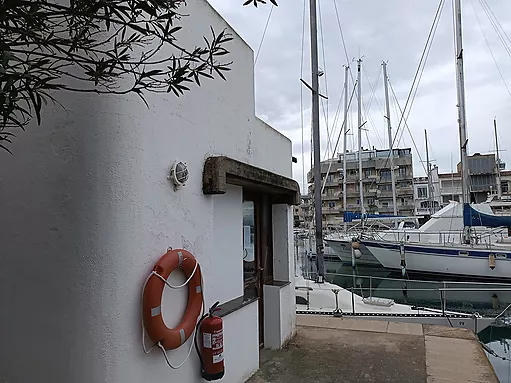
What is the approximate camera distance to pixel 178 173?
115 inches

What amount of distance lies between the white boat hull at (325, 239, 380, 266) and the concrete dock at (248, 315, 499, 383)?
14.0 metres

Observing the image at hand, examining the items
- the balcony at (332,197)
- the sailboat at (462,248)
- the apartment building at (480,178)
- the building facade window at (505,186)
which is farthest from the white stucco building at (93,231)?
the building facade window at (505,186)

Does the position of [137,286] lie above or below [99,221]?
below

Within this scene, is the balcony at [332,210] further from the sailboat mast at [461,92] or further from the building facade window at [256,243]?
the building facade window at [256,243]

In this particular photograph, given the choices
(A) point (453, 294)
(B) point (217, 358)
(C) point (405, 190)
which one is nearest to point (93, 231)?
(B) point (217, 358)

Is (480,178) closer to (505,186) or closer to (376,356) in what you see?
(505,186)

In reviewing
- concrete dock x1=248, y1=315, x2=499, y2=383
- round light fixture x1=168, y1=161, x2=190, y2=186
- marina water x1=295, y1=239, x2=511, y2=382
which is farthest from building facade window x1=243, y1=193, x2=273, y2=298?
marina water x1=295, y1=239, x2=511, y2=382

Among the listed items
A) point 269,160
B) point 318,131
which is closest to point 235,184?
point 269,160

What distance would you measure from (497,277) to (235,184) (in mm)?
15199

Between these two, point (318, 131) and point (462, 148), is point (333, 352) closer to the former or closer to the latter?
point (318, 131)

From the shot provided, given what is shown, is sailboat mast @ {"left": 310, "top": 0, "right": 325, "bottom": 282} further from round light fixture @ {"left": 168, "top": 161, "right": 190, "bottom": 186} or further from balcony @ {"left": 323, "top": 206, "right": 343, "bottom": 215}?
balcony @ {"left": 323, "top": 206, "right": 343, "bottom": 215}

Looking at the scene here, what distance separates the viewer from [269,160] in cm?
497

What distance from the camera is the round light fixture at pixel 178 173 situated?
9.51 feet

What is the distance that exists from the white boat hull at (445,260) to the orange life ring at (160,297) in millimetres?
15394
